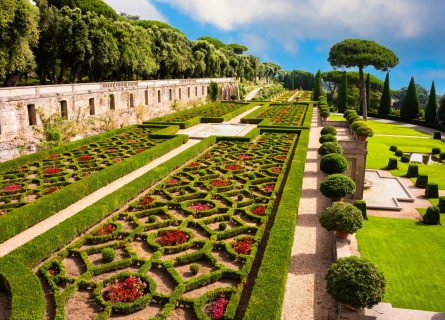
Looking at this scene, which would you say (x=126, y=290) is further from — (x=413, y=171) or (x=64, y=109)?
(x=64, y=109)

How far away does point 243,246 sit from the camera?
38.9 ft

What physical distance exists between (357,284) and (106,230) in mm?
8675

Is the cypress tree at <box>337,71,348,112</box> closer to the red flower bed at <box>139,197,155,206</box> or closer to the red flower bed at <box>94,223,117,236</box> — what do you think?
the red flower bed at <box>139,197,155,206</box>

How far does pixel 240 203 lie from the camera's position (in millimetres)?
15633

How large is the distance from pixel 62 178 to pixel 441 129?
44.9 meters

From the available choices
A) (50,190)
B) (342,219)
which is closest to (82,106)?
(50,190)

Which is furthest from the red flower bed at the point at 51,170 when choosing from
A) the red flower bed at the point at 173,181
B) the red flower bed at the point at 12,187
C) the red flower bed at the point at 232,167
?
the red flower bed at the point at 232,167

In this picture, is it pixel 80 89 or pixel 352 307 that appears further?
pixel 80 89

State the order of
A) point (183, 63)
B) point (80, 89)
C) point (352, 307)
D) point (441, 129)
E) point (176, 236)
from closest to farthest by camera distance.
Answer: point (352, 307), point (176, 236), point (80, 89), point (441, 129), point (183, 63)

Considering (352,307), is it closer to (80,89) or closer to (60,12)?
(80,89)

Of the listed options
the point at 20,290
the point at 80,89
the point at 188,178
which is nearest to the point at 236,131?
the point at 80,89

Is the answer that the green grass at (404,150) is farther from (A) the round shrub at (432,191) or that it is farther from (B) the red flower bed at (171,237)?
(B) the red flower bed at (171,237)

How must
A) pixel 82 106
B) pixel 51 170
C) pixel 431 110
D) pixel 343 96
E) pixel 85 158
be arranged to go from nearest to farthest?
pixel 51 170 → pixel 85 158 → pixel 82 106 → pixel 431 110 → pixel 343 96

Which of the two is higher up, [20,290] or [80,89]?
[80,89]
